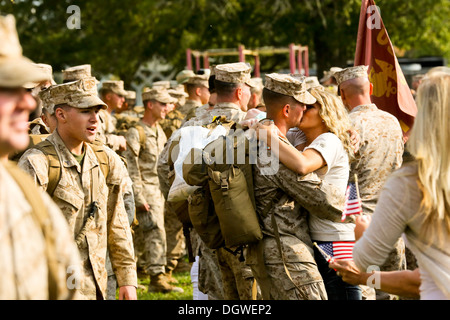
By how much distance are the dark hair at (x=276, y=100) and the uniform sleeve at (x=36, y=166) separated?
1627 mm

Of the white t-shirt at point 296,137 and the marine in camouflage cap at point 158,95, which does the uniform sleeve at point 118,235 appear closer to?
the white t-shirt at point 296,137

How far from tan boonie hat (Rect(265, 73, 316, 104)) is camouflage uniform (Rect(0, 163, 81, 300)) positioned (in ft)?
10.4

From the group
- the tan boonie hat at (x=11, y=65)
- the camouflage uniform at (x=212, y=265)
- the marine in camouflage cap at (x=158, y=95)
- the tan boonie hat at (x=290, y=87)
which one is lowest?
the camouflage uniform at (x=212, y=265)

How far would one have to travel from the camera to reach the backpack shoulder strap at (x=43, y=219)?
2.81 metres

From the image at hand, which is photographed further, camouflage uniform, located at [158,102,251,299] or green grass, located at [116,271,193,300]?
green grass, located at [116,271,193,300]

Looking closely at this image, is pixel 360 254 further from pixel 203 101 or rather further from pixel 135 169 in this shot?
pixel 203 101

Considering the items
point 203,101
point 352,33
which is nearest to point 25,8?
point 352,33

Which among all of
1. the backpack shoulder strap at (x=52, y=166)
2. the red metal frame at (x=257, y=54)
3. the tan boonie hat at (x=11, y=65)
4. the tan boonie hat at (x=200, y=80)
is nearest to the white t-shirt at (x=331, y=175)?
the backpack shoulder strap at (x=52, y=166)

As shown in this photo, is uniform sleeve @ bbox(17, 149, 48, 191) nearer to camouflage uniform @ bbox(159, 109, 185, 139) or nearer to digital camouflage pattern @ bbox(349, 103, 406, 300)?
digital camouflage pattern @ bbox(349, 103, 406, 300)

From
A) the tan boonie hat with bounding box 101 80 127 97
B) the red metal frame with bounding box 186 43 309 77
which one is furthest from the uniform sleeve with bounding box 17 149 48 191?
the red metal frame with bounding box 186 43 309 77

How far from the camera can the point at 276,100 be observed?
19.2 feet

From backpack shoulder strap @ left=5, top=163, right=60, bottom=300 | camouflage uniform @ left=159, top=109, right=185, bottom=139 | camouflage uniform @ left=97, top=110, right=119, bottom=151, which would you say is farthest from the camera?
camouflage uniform @ left=159, top=109, right=185, bottom=139

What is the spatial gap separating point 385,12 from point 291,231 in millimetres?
22876

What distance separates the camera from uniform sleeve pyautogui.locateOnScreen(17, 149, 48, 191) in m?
5.04
